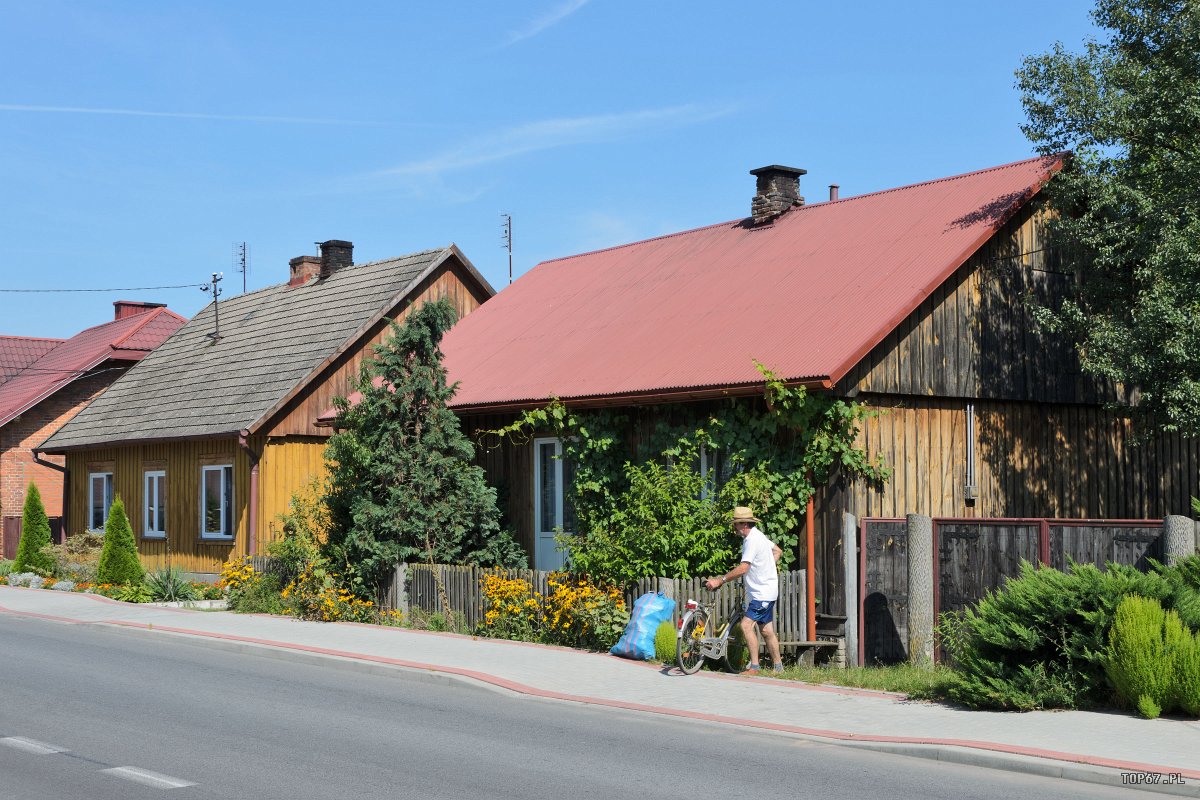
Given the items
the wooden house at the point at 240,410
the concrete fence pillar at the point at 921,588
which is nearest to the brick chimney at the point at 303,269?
the wooden house at the point at 240,410

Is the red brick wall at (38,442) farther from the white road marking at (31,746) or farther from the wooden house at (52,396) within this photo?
the white road marking at (31,746)

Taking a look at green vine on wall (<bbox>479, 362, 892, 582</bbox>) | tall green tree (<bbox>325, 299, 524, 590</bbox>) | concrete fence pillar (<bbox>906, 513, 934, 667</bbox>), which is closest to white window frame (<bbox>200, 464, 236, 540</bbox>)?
tall green tree (<bbox>325, 299, 524, 590</bbox>)

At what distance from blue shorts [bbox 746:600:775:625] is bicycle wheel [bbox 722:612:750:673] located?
13.8 inches

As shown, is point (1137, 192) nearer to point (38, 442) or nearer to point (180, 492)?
point (180, 492)

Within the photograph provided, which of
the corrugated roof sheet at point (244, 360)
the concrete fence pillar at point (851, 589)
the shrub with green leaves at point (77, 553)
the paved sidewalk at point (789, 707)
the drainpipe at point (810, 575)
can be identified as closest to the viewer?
the paved sidewalk at point (789, 707)

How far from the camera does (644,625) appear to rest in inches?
564

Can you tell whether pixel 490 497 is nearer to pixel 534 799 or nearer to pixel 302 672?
pixel 302 672

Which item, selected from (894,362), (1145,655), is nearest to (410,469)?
(894,362)

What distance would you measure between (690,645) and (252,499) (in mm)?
14150

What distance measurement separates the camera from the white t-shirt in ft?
43.1

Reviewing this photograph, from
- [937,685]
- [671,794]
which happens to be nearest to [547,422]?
[937,685]

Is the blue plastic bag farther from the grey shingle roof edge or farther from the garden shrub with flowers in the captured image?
the grey shingle roof edge

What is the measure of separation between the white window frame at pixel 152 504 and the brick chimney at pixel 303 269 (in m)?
6.73

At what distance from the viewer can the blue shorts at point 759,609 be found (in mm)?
13180
